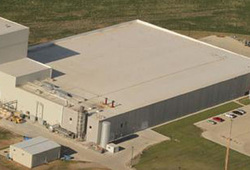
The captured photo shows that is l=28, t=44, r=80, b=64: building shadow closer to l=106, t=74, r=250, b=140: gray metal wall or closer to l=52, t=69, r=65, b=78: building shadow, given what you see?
l=52, t=69, r=65, b=78: building shadow

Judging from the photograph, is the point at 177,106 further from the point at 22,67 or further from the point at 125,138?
the point at 22,67

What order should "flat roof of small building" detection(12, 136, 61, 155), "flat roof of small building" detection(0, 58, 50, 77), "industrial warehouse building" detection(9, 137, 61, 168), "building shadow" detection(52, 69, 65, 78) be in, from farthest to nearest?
"building shadow" detection(52, 69, 65, 78) < "flat roof of small building" detection(0, 58, 50, 77) < "flat roof of small building" detection(12, 136, 61, 155) < "industrial warehouse building" detection(9, 137, 61, 168)

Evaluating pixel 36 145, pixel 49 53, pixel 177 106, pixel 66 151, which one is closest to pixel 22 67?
pixel 49 53

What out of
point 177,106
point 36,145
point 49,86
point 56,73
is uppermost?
point 49,86

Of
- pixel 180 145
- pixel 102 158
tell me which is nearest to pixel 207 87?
pixel 180 145

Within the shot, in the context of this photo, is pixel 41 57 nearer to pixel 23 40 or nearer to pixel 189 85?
pixel 23 40

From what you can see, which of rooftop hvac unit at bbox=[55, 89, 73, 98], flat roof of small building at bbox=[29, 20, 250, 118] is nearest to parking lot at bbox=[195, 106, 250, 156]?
flat roof of small building at bbox=[29, 20, 250, 118]
